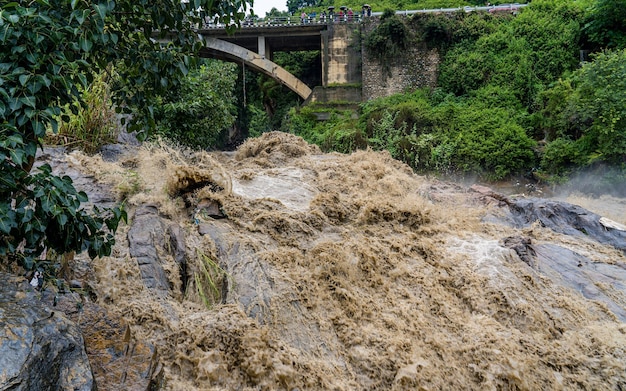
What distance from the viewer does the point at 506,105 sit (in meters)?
20.0

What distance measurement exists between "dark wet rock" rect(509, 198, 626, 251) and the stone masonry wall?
13.6m

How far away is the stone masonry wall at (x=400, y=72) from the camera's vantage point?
23.0 meters

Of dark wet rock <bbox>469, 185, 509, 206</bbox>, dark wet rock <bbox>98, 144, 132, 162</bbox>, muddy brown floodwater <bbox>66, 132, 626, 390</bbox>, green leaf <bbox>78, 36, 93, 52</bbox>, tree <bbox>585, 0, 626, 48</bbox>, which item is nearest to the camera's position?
green leaf <bbox>78, 36, 93, 52</bbox>

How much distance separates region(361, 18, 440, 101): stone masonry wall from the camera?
2302 cm

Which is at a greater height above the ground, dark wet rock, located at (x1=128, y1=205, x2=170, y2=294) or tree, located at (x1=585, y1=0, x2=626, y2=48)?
tree, located at (x1=585, y1=0, x2=626, y2=48)

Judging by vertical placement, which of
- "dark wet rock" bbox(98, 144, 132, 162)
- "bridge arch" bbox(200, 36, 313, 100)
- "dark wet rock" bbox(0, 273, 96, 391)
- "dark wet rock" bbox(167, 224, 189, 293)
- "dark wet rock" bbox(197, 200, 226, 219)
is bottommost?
"dark wet rock" bbox(167, 224, 189, 293)

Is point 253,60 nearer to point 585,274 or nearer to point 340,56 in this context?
point 340,56

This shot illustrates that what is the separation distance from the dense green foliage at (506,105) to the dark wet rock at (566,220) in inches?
251

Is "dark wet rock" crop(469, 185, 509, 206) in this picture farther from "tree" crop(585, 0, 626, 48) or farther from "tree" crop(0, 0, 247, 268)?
"tree" crop(585, 0, 626, 48)

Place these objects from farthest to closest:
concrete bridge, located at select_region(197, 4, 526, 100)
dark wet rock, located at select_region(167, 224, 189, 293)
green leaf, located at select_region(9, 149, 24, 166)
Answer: concrete bridge, located at select_region(197, 4, 526, 100)
dark wet rock, located at select_region(167, 224, 189, 293)
green leaf, located at select_region(9, 149, 24, 166)

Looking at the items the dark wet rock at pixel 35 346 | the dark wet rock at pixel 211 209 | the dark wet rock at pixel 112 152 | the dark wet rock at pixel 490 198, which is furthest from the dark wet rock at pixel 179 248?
the dark wet rock at pixel 490 198

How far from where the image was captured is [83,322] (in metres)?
3.71

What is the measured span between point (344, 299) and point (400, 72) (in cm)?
1912

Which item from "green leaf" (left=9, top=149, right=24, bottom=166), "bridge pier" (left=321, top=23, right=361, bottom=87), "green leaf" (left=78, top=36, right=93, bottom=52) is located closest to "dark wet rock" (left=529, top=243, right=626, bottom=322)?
"green leaf" (left=78, top=36, right=93, bottom=52)
